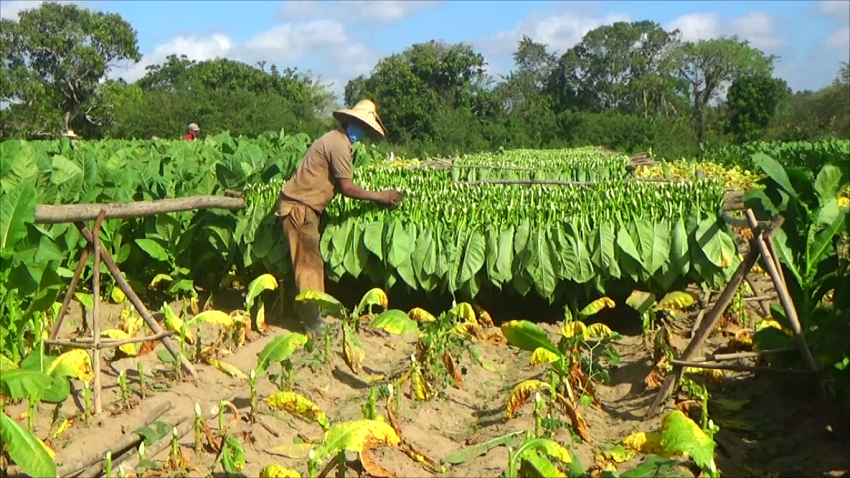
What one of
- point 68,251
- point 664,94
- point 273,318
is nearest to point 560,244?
point 273,318

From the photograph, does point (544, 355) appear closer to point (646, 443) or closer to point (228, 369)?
point (646, 443)

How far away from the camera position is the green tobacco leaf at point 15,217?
492 centimetres

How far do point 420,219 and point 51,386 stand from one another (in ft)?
12.2

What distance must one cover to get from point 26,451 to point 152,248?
13.5 feet

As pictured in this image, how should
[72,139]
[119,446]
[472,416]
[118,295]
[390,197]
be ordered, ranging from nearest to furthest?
[119,446]
[472,416]
[390,197]
[118,295]
[72,139]

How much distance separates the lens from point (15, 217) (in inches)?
194

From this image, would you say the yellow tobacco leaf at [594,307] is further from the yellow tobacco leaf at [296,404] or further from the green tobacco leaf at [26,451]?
the green tobacco leaf at [26,451]

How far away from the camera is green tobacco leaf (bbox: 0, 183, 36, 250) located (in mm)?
4918

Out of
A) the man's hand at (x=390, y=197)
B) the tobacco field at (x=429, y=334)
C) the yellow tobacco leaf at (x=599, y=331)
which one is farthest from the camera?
the man's hand at (x=390, y=197)

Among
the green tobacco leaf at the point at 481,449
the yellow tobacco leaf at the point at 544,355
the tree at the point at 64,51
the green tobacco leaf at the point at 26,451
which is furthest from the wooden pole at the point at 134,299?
the tree at the point at 64,51

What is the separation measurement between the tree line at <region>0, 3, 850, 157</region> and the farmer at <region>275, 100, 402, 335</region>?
19384 millimetres

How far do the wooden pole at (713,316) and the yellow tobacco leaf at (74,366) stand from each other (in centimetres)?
299

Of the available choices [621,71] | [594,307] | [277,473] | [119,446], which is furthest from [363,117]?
[621,71]

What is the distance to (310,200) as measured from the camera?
6965 millimetres
